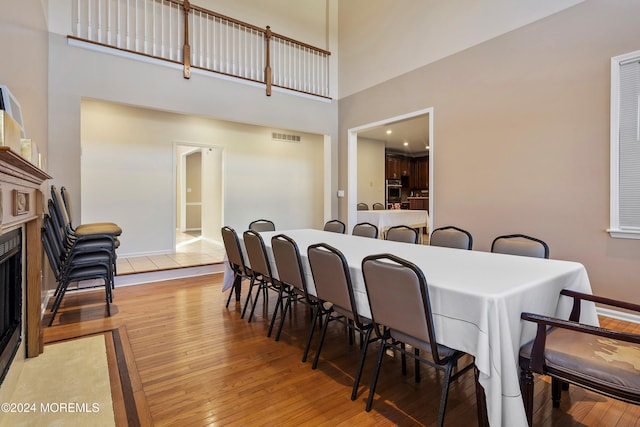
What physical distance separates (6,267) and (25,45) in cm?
191

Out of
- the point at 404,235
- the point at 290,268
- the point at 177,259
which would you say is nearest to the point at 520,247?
the point at 404,235

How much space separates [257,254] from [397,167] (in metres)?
8.77

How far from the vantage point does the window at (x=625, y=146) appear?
9.57ft

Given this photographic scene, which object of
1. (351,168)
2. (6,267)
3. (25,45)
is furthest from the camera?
(351,168)

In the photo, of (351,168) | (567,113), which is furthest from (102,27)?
(567,113)

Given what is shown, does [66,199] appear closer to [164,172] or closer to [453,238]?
[164,172]

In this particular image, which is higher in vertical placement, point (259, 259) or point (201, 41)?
point (201, 41)

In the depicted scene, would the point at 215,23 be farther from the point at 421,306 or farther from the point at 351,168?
the point at 421,306

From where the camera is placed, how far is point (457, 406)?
6.00 feet

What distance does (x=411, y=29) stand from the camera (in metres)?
4.96

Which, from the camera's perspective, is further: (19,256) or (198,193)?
(198,193)

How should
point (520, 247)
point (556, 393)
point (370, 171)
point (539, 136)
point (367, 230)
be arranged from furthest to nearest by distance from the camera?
point (370, 171) → point (367, 230) → point (539, 136) → point (520, 247) → point (556, 393)

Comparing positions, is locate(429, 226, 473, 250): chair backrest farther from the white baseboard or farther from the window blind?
the white baseboard

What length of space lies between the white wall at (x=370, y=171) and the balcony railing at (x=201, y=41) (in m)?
2.77
